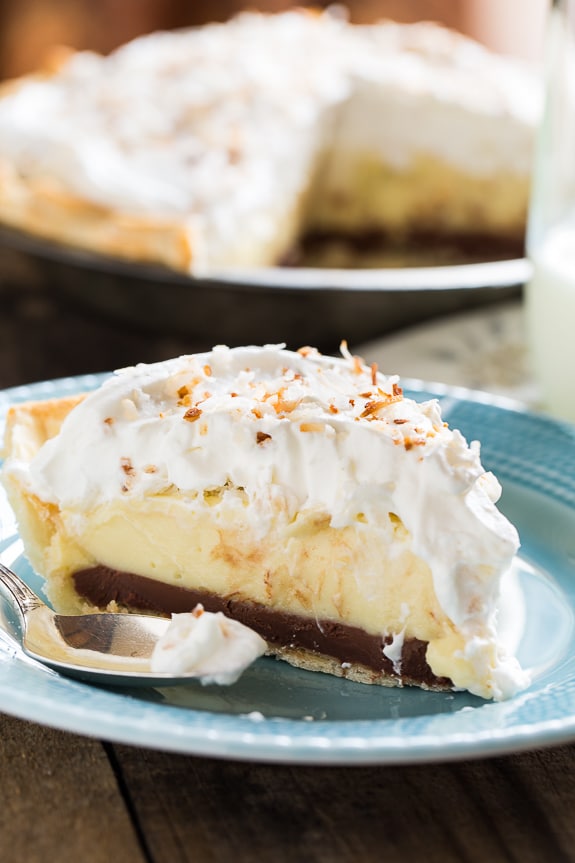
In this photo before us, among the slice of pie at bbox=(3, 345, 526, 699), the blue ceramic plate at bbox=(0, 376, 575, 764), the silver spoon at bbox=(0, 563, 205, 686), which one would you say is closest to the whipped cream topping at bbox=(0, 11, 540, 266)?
the blue ceramic plate at bbox=(0, 376, 575, 764)

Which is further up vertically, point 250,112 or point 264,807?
point 250,112

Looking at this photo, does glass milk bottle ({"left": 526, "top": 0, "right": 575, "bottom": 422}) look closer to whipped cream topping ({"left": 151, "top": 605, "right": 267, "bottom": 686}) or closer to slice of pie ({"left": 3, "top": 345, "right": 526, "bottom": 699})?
slice of pie ({"left": 3, "top": 345, "right": 526, "bottom": 699})

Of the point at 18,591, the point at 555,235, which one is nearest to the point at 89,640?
the point at 18,591

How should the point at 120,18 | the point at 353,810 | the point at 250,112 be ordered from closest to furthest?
the point at 353,810 < the point at 250,112 < the point at 120,18

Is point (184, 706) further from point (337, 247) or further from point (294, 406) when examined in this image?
point (337, 247)

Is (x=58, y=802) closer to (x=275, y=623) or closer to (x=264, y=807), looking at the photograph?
(x=264, y=807)

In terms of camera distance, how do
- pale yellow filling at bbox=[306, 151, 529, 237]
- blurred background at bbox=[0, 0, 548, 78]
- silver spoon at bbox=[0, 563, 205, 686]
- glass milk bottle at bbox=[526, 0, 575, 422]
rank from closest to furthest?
silver spoon at bbox=[0, 563, 205, 686] < glass milk bottle at bbox=[526, 0, 575, 422] < pale yellow filling at bbox=[306, 151, 529, 237] < blurred background at bbox=[0, 0, 548, 78]

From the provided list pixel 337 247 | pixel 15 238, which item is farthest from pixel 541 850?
pixel 337 247
